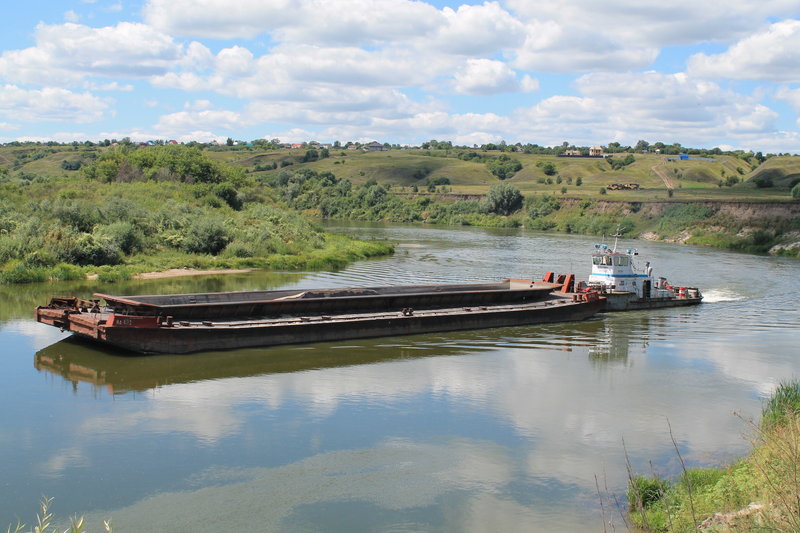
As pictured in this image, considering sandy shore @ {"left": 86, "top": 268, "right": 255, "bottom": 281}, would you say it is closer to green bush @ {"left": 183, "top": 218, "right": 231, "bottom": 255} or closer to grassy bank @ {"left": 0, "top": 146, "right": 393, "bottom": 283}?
grassy bank @ {"left": 0, "top": 146, "right": 393, "bottom": 283}

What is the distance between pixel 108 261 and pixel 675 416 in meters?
31.9

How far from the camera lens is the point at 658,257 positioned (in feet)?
199

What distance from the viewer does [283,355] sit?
23062 mm

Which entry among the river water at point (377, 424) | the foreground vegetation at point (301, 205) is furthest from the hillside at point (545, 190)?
the river water at point (377, 424)

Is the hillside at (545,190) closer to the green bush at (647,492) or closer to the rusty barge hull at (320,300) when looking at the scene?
the rusty barge hull at (320,300)

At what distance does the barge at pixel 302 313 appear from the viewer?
21.9m

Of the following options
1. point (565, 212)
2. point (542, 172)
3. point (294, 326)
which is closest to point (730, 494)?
point (294, 326)

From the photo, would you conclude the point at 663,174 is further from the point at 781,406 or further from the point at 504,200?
the point at 781,406

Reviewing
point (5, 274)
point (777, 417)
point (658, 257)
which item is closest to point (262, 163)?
point (658, 257)

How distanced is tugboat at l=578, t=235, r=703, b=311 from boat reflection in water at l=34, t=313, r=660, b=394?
4.72 metres

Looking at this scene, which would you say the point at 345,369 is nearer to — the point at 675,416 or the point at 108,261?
the point at 675,416

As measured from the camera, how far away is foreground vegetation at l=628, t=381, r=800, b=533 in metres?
9.52

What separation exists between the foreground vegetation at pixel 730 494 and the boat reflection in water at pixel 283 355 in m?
11.4

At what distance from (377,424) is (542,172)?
162 m
